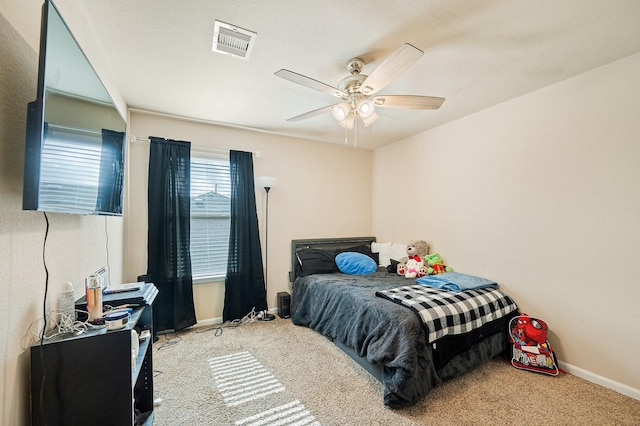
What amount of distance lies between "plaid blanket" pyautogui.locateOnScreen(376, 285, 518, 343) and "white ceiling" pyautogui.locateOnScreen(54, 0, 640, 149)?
181 centimetres

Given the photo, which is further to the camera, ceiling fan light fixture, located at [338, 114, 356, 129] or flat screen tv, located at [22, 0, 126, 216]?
ceiling fan light fixture, located at [338, 114, 356, 129]

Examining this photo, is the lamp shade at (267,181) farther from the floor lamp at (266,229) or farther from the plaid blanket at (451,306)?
the plaid blanket at (451,306)

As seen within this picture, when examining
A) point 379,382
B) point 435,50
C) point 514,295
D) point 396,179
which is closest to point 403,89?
point 435,50

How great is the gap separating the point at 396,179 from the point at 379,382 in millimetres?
2687

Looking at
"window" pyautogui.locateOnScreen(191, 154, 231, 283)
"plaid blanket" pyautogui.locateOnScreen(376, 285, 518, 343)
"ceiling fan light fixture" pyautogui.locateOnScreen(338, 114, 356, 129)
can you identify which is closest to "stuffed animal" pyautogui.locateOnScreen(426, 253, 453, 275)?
"plaid blanket" pyautogui.locateOnScreen(376, 285, 518, 343)

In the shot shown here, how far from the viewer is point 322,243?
3.88 metres

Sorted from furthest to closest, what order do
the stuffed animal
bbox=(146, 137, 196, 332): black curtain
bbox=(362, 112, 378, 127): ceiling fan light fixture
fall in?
the stuffed animal < bbox=(146, 137, 196, 332): black curtain < bbox=(362, 112, 378, 127): ceiling fan light fixture

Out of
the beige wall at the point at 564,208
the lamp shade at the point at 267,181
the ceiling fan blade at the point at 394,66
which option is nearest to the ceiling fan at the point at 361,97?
the ceiling fan blade at the point at 394,66

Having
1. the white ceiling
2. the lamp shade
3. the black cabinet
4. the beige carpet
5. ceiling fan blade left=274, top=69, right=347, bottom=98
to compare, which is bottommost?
the beige carpet

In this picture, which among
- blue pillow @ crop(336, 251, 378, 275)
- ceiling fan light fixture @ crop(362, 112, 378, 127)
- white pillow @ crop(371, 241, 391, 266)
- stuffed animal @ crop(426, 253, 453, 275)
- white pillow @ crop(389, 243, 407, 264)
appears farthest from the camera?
white pillow @ crop(371, 241, 391, 266)

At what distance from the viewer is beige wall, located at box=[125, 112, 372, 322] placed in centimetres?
290

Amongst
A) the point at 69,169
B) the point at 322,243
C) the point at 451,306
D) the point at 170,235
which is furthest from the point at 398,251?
the point at 69,169

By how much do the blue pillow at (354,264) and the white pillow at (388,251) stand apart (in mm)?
383

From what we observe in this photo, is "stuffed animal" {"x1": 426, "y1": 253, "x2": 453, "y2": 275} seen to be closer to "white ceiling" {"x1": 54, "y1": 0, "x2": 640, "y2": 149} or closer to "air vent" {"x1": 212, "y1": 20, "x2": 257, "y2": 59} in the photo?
"white ceiling" {"x1": 54, "y1": 0, "x2": 640, "y2": 149}
